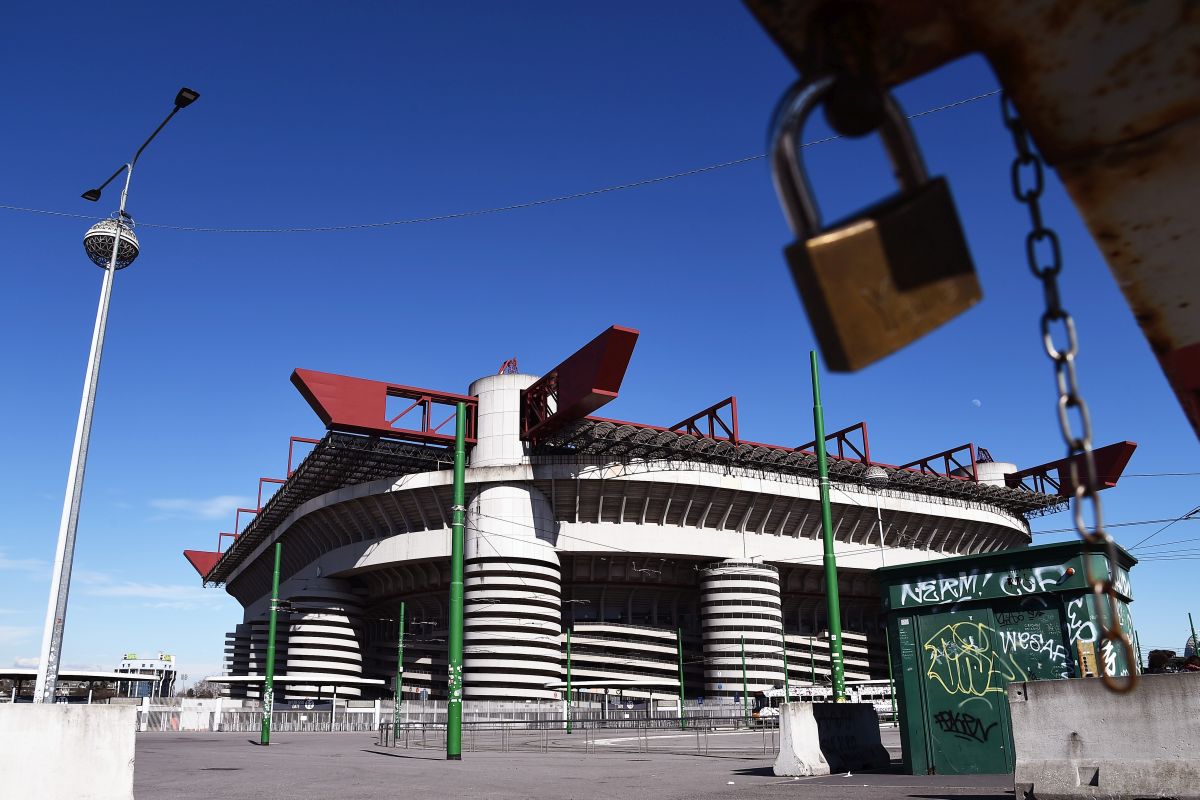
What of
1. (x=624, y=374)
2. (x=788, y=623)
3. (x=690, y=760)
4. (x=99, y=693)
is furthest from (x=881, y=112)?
(x=99, y=693)

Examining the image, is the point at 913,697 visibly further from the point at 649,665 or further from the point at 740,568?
the point at 649,665

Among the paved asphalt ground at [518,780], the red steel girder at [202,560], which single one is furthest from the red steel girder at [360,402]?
the red steel girder at [202,560]

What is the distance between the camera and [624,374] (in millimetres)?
42094

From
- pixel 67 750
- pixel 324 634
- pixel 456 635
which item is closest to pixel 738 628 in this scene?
pixel 324 634

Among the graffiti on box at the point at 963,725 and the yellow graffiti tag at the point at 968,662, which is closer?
the yellow graffiti tag at the point at 968,662

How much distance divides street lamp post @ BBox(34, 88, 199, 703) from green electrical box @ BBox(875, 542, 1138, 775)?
38.9 ft

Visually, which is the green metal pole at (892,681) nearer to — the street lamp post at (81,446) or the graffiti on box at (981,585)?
the graffiti on box at (981,585)

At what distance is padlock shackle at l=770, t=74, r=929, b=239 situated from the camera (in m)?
2.14

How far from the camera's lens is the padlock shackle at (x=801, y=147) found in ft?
7.02

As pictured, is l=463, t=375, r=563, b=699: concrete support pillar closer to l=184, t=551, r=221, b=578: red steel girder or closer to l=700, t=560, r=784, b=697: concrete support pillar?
l=700, t=560, r=784, b=697: concrete support pillar

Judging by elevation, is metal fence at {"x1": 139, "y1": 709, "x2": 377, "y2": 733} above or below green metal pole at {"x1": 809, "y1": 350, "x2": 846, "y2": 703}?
below

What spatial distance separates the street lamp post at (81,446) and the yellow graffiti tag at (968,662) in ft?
39.6

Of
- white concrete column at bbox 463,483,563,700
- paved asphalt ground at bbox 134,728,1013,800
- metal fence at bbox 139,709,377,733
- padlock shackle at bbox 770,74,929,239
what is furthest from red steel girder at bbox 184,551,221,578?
padlock shackle at bbox 770,74,929,239

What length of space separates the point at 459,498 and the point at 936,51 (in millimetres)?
18860
